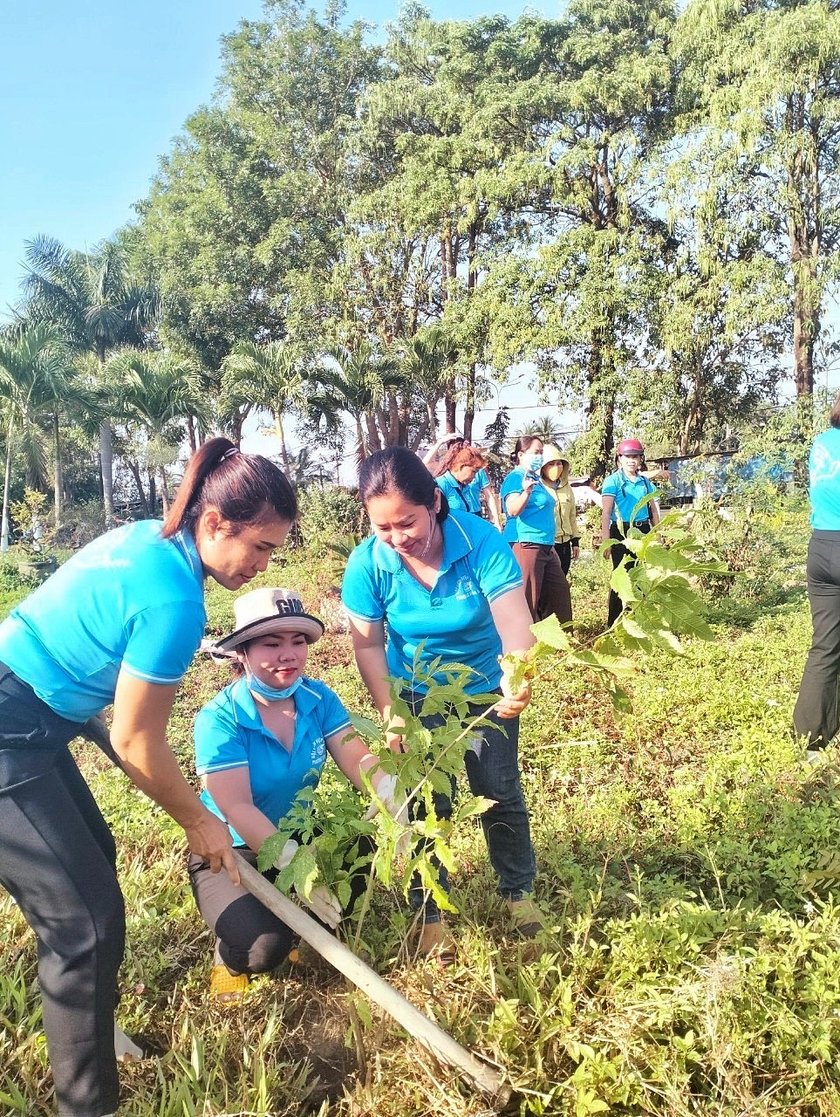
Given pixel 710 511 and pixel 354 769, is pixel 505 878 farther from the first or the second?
pixel 710 511

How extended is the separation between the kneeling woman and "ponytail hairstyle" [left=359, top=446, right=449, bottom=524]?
0.42 metres

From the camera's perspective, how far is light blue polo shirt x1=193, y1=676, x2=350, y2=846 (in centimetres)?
226

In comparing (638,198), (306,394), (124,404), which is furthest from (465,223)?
(124,404)

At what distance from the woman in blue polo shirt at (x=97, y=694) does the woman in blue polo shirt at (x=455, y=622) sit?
56cm

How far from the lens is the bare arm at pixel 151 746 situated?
1652 mm

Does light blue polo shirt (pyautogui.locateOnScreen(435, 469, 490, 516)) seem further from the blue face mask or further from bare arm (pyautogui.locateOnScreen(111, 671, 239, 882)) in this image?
bare arm (pyautogui.locateOnScreen(111, 671, 239, 882))

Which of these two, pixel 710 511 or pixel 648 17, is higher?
pixel 648 17

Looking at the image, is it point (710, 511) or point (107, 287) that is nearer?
point (710, 511)

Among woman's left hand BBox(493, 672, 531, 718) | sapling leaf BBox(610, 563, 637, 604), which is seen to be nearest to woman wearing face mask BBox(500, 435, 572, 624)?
woman's left hand BBox(493, 672, 531, 718)

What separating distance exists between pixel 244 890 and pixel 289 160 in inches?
918

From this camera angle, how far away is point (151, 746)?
171cm

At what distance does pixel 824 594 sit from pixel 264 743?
238cm

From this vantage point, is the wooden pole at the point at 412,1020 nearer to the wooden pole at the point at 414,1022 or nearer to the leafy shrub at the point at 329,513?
the wooden pole at the point at 414,1022

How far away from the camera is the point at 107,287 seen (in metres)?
24.7
